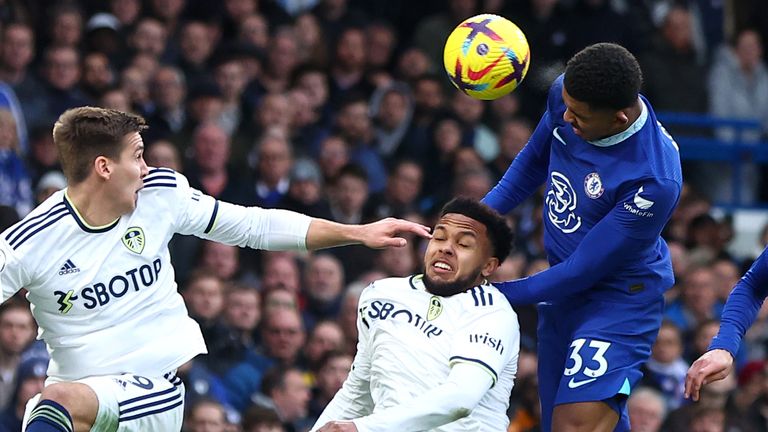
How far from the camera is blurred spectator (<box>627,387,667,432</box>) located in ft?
38.1

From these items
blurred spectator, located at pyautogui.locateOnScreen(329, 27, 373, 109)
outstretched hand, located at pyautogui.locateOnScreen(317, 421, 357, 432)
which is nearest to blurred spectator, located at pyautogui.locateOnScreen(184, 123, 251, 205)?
blurred spectator, located at pyautogui.locateOnScreen(329, 27, 373, 109)

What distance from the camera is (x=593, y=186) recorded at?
7.40 metres

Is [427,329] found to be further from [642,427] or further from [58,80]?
[58,80]

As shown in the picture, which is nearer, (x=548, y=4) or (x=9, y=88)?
(x=9, y=88)

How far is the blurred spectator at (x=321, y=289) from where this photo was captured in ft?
39.3

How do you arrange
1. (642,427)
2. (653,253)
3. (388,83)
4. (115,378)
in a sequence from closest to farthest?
(115,378) < (653,253) < (642,427) < (388,83)

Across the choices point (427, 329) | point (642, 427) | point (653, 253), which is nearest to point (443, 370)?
point (427, 329)

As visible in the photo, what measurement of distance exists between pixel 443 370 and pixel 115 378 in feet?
4.69

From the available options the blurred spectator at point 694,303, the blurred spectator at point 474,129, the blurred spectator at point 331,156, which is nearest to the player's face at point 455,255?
the blurred spectator at point 331,156

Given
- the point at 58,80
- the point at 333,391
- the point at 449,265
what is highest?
the point at 449,265

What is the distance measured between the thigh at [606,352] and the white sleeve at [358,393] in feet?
3.14

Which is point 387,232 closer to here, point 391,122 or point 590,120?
point 590,120

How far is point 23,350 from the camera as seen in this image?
10359 millimetres

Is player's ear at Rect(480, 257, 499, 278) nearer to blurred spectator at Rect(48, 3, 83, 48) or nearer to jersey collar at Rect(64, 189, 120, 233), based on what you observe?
jersey collar at Rect(64, 189, 120, 233)
